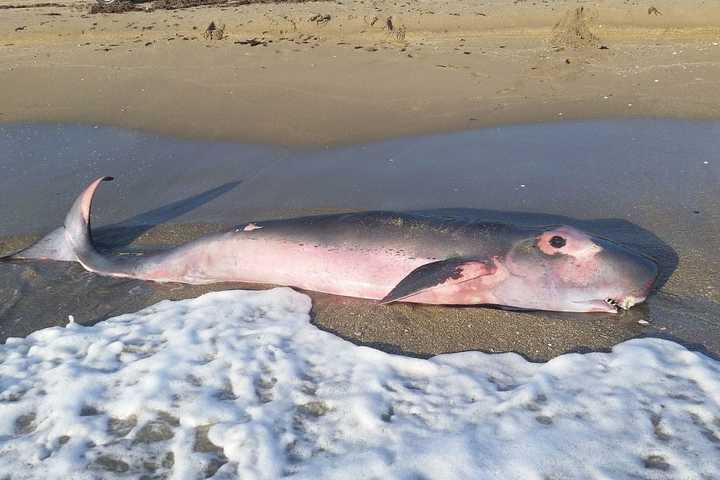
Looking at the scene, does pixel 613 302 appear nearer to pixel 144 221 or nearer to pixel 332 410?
pixel 332 410

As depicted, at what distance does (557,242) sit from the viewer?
3932 millimetres

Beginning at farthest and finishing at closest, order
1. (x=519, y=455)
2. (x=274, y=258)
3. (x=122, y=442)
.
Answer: (x=274, y=258) < (x=122, y=442) < (x=519, y=455)

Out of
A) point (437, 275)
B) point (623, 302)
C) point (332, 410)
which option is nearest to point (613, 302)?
point (623, 302)

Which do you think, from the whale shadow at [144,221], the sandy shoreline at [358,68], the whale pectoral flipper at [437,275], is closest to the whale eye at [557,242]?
the whale pectoral flipper at [437,275]

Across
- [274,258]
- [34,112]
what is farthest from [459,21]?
[274,258]

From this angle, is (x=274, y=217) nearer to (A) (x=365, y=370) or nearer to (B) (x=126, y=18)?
(A) (x=365, y=370)

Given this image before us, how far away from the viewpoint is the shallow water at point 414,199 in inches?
147

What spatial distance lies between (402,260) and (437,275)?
14.2 inches

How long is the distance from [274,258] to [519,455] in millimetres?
2329

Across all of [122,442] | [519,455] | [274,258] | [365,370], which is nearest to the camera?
[519,455]

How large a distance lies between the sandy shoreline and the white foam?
161 inches

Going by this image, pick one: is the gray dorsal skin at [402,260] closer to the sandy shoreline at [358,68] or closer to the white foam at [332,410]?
the white foam at [332,410]

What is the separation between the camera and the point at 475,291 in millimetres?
3930

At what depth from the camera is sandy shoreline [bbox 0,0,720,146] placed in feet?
25.5
